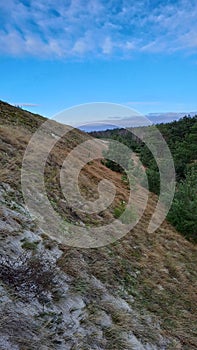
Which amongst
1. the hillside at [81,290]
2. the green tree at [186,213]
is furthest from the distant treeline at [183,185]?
the hillside at [81,290]

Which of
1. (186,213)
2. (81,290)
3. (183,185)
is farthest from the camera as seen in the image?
(183,185)

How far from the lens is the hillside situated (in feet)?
12.3

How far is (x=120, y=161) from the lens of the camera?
20375mm

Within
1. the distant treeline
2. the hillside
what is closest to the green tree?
the distant treeline

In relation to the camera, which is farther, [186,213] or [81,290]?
[186,213]

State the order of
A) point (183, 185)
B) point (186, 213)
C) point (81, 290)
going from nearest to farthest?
1. point (81, 290)
2. point (186, 213)
3. point (183, 185)

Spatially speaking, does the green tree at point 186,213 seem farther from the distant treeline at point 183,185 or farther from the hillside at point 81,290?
the hillside at point 81,290

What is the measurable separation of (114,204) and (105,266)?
4.42 metres

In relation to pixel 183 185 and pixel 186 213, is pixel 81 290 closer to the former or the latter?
pixel 186 213

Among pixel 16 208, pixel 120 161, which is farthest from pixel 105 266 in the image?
pixel 120 161

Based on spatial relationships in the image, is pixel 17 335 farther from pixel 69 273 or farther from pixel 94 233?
pixel 94 233

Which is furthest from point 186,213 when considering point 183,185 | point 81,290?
point 81,290

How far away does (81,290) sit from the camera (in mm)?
4715

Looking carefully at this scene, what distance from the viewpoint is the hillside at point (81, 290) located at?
3.75 metres
